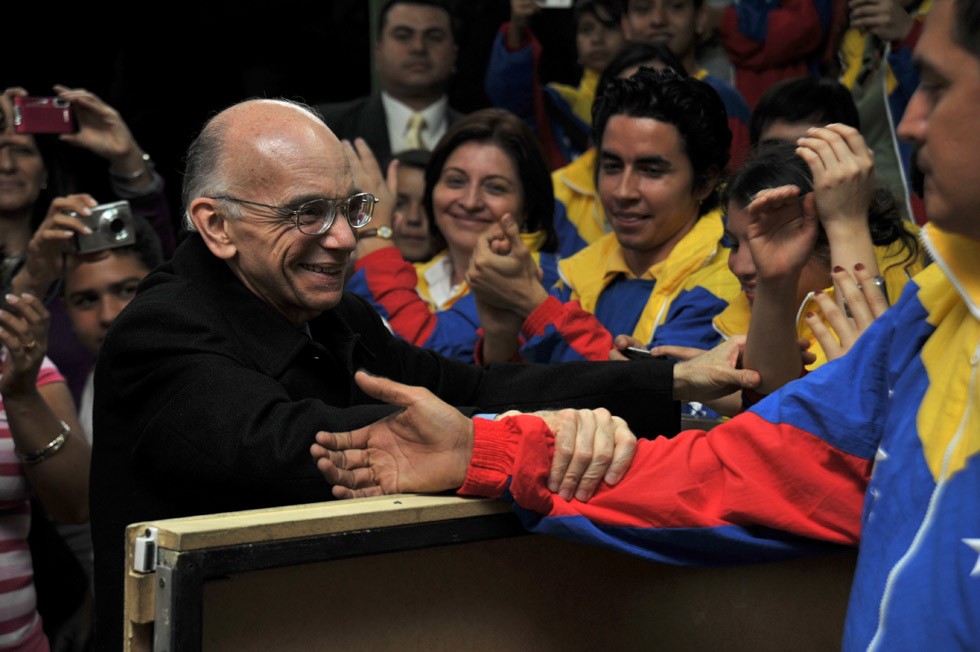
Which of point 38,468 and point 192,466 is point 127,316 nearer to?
point 192,466

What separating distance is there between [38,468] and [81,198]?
869mm

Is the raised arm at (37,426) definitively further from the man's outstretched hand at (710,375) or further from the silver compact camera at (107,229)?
the man's outstretched hand at (710,375)

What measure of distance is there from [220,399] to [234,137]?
0.53 metres

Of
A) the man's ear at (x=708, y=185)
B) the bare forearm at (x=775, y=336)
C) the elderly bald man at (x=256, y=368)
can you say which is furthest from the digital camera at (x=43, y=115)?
the bare forearm at (x=775, y=336)

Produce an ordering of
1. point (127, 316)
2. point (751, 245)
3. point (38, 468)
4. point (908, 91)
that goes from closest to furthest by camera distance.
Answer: point (127, 316) → point (751, 245) → point (38, 468) → point (908, 91)

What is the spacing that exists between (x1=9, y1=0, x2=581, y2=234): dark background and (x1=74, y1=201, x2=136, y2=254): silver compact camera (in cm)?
188

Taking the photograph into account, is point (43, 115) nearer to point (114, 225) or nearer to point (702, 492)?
point (114, 225)

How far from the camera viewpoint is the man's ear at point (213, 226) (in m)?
1.92

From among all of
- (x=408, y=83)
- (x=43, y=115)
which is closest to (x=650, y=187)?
(x=408, y=83)

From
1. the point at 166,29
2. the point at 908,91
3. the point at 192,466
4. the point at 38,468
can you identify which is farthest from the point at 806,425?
the point at 166,29

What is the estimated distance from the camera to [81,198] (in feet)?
9.64

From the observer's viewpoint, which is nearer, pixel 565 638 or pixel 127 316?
pixel 565 638

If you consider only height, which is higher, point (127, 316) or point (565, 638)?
point (127, 316)

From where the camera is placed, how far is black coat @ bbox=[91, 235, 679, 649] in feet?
5.21
